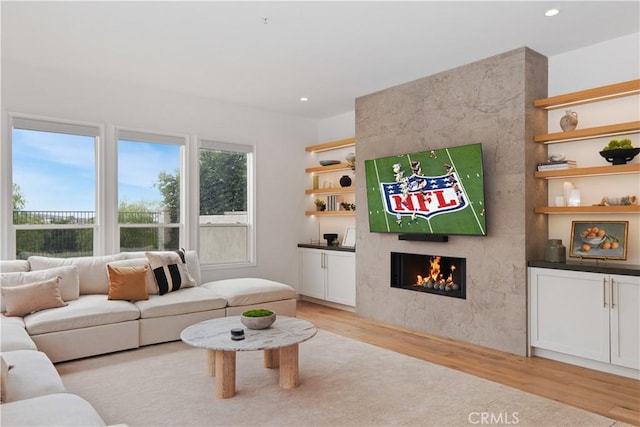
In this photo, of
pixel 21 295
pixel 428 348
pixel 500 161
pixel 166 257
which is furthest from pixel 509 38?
pixel 21 295

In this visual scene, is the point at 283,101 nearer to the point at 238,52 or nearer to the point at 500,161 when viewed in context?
the point at 238,52

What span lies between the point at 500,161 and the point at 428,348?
6.29 ft

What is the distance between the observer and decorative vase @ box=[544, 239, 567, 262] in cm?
380

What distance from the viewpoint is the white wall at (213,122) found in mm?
4527

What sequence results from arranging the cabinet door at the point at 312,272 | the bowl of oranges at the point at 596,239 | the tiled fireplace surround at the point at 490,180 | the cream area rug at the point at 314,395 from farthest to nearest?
the cabinet door at the point at 312,272 < the tiled fireplace surround at the point at 490,180 < the bowl of oranges at the point at 596,239 < the cream area rug at the point at 314,395

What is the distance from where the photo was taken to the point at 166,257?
185 inches

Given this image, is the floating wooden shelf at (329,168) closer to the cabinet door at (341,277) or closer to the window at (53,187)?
the cabinet door at (341,277)

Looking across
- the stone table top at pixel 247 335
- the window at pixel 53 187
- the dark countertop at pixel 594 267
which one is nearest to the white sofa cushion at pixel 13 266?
the window at pixel 53 187

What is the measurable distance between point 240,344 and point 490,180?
2.80 m

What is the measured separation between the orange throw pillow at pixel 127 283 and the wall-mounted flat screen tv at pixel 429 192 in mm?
2650

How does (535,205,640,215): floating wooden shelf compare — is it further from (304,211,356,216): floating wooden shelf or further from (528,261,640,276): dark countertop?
(304,211,356,216): floating wooden shelf

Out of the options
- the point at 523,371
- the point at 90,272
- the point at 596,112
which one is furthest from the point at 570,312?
the point at 90,272

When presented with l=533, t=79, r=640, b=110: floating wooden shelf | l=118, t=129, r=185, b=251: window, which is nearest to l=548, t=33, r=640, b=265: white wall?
l=533, t=79, r=640, b=110: floating wooden shelf

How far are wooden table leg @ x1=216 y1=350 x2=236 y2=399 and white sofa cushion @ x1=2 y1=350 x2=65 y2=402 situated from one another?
96cm
